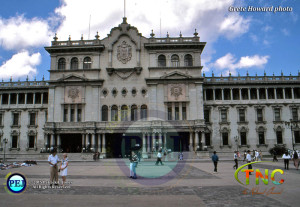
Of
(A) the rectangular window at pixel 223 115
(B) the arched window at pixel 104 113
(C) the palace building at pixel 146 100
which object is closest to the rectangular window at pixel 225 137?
(C) the palace building at pixel 146 100

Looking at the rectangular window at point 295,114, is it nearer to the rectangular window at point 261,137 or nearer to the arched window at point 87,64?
the rectangular window at point 261,137

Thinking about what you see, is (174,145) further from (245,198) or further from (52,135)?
(245,198)

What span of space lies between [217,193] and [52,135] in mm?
43689

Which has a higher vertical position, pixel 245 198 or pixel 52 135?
pixel 52 135

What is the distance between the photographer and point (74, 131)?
50.3 meters

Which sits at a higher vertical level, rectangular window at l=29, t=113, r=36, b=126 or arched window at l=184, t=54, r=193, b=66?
arched window at l=184, t=54, r=193, b=66

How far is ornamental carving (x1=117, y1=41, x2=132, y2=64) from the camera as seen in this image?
176ft

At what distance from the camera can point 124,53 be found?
53.6m

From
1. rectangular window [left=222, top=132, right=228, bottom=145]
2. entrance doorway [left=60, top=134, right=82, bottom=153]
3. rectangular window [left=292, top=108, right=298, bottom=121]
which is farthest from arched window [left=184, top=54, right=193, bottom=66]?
entrance doorway [left=60, top=134, right=82, bottom=153]

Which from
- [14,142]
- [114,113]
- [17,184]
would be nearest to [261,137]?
[114,113]

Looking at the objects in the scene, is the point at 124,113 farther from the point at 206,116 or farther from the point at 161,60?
the point at 206,116

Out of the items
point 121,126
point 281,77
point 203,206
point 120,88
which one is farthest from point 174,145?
point 203,206

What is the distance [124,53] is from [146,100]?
34.6 ft

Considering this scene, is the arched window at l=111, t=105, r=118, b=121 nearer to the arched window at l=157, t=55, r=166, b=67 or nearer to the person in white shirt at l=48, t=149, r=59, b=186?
the arched window at l=157, t=55, r=166, b=67
